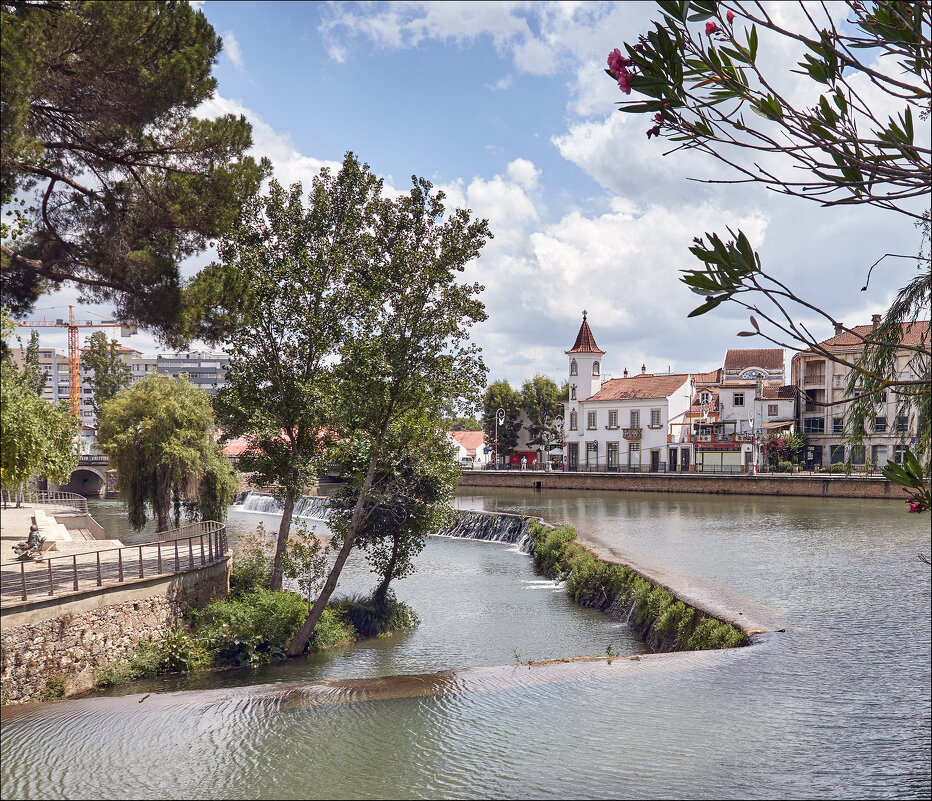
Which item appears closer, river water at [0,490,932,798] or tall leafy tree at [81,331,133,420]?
river water at [0,490,932,798]

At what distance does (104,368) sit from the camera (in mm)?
66875

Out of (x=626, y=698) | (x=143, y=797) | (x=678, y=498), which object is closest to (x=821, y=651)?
(x=626, y=698)

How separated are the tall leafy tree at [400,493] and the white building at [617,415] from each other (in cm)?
4716

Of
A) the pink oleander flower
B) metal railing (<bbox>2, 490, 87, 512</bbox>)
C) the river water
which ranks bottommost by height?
the river water

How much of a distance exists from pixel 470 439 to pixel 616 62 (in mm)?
90241

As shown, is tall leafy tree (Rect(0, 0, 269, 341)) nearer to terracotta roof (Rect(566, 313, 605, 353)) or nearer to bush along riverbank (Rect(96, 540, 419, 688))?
bush along riverbank (Rect(96, 540, 419, 688))

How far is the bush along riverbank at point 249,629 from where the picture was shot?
14039mm

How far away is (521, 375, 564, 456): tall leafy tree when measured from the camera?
78.6m

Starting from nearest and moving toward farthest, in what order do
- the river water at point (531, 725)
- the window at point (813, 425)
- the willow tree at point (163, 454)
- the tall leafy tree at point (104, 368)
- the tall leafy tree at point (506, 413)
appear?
1. the river water at point (531, 725)
2. the willow tree at point (163, 454)
3. the window at point (813, 425)
4. the tall leafy tree at point (104, 368)
5. the tall leafy tree at point (506, 413)

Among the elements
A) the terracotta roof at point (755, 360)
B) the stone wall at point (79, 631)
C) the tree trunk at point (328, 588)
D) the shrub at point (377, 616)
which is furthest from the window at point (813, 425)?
the stone wall at point (79, 631)

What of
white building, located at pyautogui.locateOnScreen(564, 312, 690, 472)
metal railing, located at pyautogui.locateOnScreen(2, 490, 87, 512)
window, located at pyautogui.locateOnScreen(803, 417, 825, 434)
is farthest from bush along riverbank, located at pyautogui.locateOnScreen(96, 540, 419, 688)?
window, located at pyautogui.locateOnScreen(803, 417, 825, 434)

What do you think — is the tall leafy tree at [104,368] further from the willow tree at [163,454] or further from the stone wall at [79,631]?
the stone wall at [79,631]

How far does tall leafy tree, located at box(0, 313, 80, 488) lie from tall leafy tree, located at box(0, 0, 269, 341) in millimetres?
1199

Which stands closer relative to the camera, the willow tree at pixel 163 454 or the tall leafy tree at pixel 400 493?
the tall leafy tree at pixel 400 493
